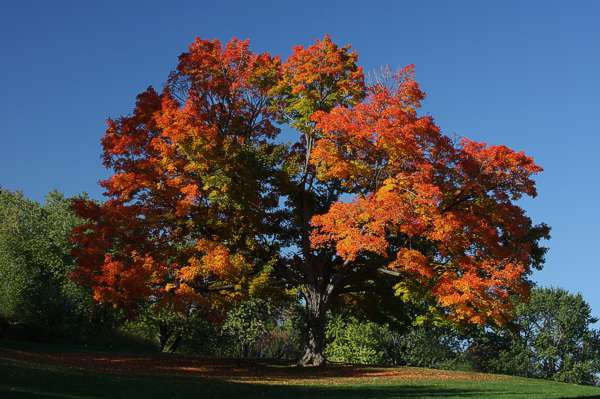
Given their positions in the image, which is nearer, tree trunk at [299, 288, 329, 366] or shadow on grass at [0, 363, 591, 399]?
shadow on grass at [0, 363, 591, 399]

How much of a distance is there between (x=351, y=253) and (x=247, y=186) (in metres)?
6.55

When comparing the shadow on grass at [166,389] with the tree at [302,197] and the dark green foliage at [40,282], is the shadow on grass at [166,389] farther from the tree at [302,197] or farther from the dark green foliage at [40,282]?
the dark green foliage at [40,282]

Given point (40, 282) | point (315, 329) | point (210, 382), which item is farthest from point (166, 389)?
point (40, 282)

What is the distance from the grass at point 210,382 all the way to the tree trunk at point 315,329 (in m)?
1.30

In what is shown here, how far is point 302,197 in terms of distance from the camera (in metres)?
34.7

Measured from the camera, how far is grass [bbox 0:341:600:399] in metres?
17.4

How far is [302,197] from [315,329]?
7332mm

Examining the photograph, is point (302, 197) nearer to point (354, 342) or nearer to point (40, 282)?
point (40, 282)

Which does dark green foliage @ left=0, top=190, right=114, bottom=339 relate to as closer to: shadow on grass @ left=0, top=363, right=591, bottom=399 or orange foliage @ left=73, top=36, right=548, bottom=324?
orange foliage @ left=73, top=36, right=548, bottom=324

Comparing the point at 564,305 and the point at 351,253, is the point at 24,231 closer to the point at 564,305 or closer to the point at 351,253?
the point at 351,253

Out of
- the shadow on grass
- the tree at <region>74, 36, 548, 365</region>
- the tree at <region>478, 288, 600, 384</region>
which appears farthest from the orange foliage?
the tree at <region>478, 288, 600, 384</region>

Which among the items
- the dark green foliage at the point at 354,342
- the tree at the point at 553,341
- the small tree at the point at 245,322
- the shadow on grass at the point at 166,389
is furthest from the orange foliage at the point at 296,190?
the tree at the point at 553,341

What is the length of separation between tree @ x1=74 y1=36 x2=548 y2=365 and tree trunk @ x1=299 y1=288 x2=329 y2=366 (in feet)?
0.26

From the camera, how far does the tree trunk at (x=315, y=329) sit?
112 ft
